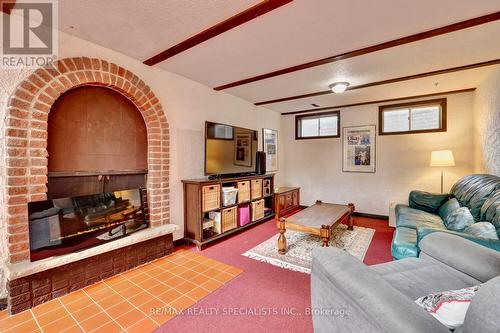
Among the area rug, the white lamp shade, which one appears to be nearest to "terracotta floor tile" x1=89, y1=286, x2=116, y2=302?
the area rug

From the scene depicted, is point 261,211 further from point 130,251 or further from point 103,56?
point 103,56

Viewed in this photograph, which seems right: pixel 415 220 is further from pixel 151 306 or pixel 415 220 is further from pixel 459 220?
pixel 151 306

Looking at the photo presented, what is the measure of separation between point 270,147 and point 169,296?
3.89 m

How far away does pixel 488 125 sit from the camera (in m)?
3.07

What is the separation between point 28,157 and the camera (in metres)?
1.83

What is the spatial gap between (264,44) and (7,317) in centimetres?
323

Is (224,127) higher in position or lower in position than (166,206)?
higher

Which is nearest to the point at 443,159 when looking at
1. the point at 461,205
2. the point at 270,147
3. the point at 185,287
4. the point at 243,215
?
the point at 461,205

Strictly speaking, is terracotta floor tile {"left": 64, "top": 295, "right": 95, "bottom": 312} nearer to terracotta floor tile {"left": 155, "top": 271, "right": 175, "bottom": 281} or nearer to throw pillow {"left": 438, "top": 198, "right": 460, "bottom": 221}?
terracotta floor tile {"left": 155, "top": 271, "right": 175, "bottom": 281}

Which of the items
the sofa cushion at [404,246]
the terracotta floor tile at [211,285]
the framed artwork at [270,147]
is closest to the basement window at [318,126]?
the framed artwork at [270,147]

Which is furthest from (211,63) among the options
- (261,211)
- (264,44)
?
(261,211)

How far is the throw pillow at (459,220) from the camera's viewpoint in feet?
7.29

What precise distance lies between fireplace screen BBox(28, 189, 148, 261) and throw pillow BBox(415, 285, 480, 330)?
2.65 metres

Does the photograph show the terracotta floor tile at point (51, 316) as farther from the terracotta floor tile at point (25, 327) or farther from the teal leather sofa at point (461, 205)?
the teal leather sofa at point (461, 205)
